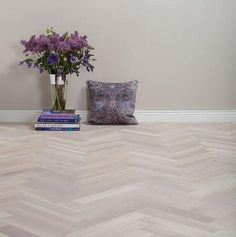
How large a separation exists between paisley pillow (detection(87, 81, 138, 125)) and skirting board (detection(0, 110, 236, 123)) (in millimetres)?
173

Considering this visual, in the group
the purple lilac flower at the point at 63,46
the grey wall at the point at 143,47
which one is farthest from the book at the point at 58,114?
the purple lilac flower at the point at 63,46

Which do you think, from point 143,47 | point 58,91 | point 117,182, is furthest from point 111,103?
point 117,182

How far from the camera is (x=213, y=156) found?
3.13 m

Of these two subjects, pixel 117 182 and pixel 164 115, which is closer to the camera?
pixel 117 182

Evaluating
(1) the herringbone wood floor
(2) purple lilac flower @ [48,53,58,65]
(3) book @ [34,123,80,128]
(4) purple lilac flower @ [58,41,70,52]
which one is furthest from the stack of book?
(4) purple lilac flower @ [58,41,70,52]

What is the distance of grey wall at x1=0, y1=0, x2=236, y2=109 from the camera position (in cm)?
394

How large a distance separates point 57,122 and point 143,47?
100 centimetres

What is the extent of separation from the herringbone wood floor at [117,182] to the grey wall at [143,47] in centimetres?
42

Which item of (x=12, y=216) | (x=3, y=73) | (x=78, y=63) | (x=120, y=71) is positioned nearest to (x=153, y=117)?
(x=120, y=71)

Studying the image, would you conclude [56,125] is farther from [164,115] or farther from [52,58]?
[164,115]

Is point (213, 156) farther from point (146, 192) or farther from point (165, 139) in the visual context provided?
point (146, 192)

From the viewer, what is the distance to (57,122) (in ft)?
12.2

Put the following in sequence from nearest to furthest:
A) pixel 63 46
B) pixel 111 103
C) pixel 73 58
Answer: pixel 63 46 < pixel 73 58 < pixel 111 103

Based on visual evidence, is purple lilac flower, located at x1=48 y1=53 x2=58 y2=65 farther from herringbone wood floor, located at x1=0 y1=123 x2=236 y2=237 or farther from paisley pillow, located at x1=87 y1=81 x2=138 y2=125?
herringbone wood floor, located at x1=0 y1=123 x2=236 y2=237
